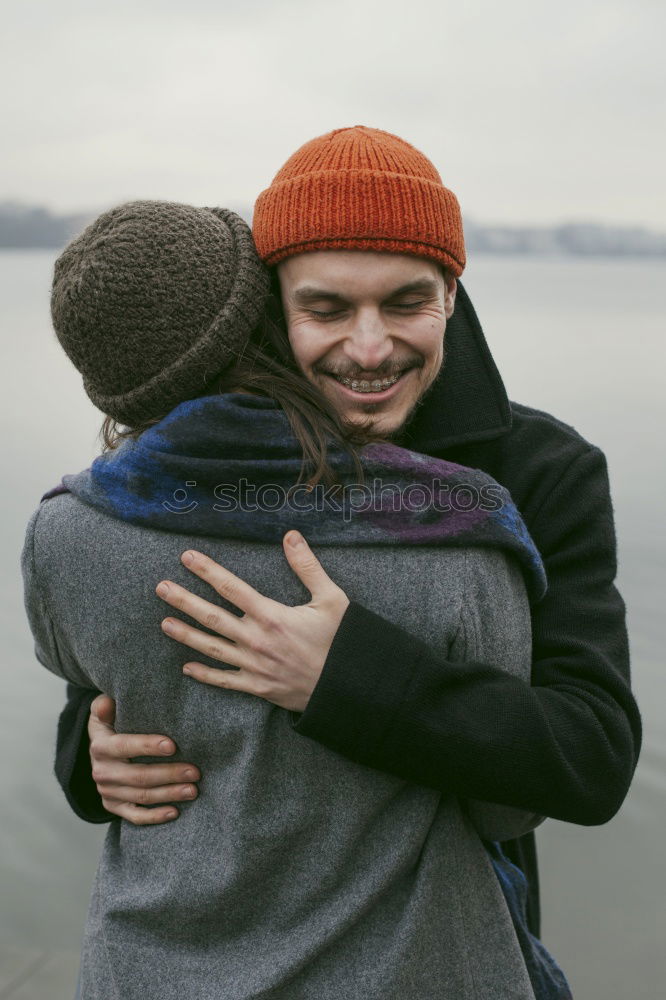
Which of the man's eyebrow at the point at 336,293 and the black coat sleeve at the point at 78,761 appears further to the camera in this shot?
the black coat sleeve at the point at 78,761

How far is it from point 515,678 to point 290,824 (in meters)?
0.30

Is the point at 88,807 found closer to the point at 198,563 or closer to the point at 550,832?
the point at 198,563

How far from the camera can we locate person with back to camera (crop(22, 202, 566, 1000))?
3.39 ft

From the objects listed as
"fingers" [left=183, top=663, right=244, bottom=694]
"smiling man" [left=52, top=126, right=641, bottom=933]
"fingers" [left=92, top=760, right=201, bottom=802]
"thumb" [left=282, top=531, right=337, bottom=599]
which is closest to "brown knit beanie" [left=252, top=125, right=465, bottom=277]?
"smiling man" [left=52, top=126, right=641, bottom=933]

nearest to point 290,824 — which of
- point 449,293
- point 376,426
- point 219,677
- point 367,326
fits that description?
point 219,677

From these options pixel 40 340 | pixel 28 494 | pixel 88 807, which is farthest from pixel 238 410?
pixel 40 340

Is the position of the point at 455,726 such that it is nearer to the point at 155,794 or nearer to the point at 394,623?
the point at 394,623

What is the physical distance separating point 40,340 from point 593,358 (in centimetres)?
905

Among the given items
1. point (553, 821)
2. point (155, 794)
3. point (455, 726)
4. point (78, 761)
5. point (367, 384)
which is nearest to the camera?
point (455, 726)

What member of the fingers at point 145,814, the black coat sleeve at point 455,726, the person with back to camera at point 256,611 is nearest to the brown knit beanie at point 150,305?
the person with back to camera at point 256,611

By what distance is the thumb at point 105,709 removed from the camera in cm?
120

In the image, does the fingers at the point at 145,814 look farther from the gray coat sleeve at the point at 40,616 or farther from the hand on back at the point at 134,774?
the gray coat sleeve at the point at 40,616

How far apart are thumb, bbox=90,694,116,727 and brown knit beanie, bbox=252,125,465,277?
623mm

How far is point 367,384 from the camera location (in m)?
1.25
